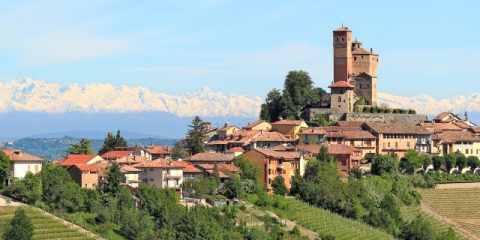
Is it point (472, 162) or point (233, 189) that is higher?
point (472, 162)

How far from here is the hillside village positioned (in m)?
61.4

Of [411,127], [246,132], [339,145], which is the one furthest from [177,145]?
[411,127]

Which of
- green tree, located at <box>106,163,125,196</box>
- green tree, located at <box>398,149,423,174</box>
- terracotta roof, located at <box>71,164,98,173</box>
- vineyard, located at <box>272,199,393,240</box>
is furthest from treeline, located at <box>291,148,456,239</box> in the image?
green tree, located at <box>106,163,125,196</box>

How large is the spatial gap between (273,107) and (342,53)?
23.5 feet

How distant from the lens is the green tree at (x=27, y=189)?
54.5m

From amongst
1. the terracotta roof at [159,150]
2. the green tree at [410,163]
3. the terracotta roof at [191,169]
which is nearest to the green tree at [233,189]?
the terracotta roof at [191,169]

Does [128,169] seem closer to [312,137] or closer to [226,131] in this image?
[312,137]

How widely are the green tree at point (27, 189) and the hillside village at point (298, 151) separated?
40.5 inches

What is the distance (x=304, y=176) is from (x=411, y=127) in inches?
587

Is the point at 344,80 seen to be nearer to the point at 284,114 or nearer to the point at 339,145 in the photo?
the point at 284,114

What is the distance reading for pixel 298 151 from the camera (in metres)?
71.7

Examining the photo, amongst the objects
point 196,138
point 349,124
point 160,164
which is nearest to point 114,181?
point 160,164

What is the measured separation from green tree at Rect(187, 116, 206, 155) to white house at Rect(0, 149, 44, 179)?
15585 millimetres

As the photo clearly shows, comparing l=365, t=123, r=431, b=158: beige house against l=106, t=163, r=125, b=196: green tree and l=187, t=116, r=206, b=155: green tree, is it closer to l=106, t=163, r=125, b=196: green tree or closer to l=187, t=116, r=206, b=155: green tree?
l=187, t=116, r=206, b=155: green tree
